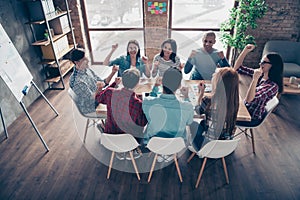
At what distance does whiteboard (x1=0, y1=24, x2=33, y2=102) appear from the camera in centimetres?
268

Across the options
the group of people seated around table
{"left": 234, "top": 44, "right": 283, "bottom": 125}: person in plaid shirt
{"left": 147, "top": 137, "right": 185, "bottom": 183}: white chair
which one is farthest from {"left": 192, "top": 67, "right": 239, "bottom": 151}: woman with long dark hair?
{"left": 234, "top": 44, "right": 283, "bottom": 125}: person in plaid shirt

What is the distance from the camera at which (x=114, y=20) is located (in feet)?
17.0

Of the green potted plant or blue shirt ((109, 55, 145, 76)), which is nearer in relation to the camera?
blue shirt ((109, 55, 145, 76))

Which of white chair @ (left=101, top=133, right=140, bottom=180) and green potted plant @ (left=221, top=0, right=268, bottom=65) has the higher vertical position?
green potted plant @ (left=221, top=0, right=268, bottom=65)

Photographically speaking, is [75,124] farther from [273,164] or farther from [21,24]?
[273,164]

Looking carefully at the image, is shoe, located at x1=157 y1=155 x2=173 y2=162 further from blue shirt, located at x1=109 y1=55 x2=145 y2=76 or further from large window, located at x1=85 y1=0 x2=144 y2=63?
large window, located at x1=85 y1=0 x2=144 y2=63

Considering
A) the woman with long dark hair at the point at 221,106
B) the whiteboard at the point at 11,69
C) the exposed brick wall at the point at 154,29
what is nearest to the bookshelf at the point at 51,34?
the whiteboard at the point at 11,69

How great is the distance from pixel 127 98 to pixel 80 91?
0.79 m

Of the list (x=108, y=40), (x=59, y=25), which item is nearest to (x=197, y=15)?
(x=108, y=40)

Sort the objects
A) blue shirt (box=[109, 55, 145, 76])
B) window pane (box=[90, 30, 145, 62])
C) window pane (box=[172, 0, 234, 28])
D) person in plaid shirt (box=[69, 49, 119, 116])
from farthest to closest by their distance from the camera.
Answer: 1. window pane (box=[90, 30, 145, 62])
2. window pane (box=[172, 0, 234, 28])
3. blue shirt (box=[109, 55, 145, 76])
4. person in plaid shirt (box=[69, 49, 119, 116])

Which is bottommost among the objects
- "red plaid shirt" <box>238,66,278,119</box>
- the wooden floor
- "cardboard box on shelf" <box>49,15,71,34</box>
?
the wooden floor

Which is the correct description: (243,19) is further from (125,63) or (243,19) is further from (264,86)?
(125,63)

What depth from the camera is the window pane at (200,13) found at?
4812mm

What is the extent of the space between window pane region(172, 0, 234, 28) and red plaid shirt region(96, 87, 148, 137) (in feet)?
10.6
